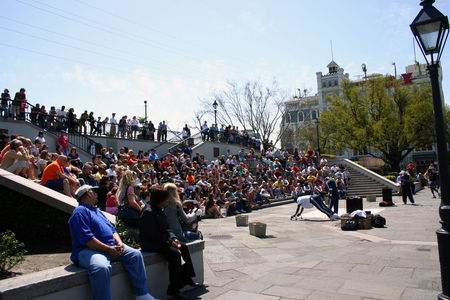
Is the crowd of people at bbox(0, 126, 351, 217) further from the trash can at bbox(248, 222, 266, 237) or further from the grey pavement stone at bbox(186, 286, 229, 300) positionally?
the grey pavement stone at bbox(186, 286, 229, 300)

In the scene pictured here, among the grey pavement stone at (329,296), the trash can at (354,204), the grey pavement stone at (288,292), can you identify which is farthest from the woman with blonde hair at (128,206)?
the trash can at (354,204)

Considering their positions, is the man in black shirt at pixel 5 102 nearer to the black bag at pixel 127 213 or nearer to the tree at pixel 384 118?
the black bag at pixel 127 213

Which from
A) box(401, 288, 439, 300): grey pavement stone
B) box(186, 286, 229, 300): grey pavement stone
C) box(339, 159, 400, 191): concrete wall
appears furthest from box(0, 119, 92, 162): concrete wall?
box(339, 159, 400, 191): concrete wall

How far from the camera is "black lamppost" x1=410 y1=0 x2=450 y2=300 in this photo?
412cm

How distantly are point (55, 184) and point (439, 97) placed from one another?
744 cm

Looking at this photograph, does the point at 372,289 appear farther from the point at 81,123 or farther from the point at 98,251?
the point at 81,123

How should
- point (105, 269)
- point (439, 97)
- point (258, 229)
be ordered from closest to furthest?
point (105, 269), point (439, 97), point (258, 229)

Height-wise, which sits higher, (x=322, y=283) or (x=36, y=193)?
(x=36, y=193)

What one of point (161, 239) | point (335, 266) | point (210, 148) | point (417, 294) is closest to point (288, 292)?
point (417, 294)

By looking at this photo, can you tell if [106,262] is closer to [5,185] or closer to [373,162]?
[5,185]

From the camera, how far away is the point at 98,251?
401 cm

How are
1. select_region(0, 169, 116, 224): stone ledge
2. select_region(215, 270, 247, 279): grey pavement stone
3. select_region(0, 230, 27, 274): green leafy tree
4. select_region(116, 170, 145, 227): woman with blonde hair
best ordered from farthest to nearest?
select_region(116, 170, 145, 227): woman with blonde hair < select_region(215, 270, 247, 279): grey pavement stone < select_region(0, 169, 116, 224): stone ledge < select_region(0, 230, 27, 274): green leafy tree

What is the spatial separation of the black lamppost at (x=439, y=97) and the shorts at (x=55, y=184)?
718cm

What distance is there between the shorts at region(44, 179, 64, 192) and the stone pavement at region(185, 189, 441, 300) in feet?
11.7
